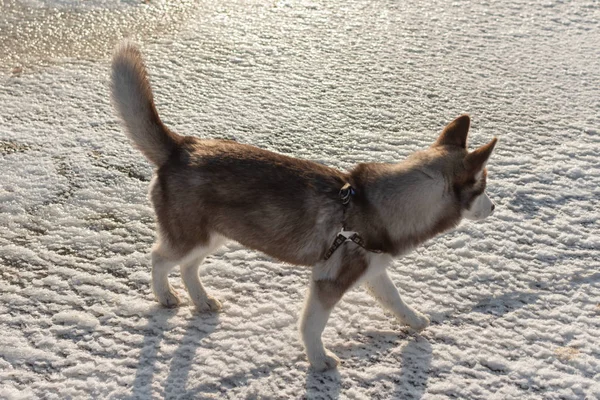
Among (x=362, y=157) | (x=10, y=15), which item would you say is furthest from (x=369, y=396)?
(x=10, y=15)

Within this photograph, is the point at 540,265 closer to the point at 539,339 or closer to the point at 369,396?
the point at 539,339

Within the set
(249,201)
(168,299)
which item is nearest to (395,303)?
(249,201)

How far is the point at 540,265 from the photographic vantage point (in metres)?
3.68

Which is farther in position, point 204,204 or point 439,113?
point 439,113

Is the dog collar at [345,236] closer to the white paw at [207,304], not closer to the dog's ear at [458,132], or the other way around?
the dog's ear at [458,132]

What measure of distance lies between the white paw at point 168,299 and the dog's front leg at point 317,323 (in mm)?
797

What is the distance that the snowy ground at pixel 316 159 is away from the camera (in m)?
2.96

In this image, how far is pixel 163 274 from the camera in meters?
3.23

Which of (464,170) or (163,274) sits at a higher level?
(464,170)

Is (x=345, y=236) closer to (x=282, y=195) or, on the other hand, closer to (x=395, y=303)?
(x=282, y=195)

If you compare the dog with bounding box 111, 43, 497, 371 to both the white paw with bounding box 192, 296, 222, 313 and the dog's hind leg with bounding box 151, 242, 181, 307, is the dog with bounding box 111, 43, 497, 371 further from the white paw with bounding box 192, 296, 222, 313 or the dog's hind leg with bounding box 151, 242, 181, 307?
the white paw with bounding box 192, 296, 222, 313

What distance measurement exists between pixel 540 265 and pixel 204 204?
211 centimetres

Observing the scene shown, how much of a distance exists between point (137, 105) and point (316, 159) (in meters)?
1.84

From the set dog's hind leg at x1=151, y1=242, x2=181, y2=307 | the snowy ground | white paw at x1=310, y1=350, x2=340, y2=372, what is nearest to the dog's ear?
the snowy ground
